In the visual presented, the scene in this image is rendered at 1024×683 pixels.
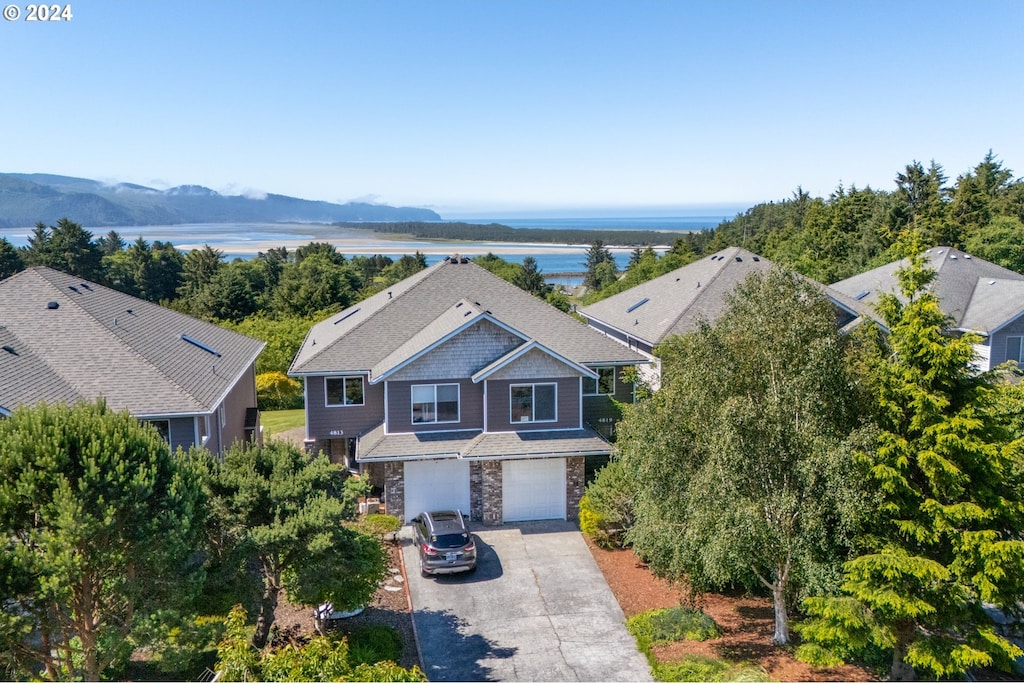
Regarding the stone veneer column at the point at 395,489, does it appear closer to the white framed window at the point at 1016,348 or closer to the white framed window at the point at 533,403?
the white framed window at the point at 533,403

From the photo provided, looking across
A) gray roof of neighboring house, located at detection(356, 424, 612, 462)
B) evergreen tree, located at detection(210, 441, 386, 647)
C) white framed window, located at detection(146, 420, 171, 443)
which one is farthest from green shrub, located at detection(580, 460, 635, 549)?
white framed window, located at detection(146, 420, 171, 443)

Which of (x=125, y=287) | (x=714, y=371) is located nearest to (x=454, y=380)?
(x=714, y=371)

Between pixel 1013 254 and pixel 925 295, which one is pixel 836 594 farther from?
pixel 1013 254

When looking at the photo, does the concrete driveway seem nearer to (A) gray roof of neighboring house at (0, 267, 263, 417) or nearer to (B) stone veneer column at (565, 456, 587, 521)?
(B) stone veneer column at (565, 456, 587, 521)

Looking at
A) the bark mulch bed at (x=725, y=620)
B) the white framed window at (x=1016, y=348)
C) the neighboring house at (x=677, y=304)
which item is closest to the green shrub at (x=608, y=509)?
the bark mulch bed at (x=725, y=620)

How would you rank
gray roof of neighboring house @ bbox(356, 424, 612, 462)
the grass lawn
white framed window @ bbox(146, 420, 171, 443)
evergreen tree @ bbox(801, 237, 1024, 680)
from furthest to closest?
1. the grass lawn
2. gray roof of neighboring house @ bbox(356, 424, 612, 462)
3. white framed window @ bbox(146, 420, 171, 443)
4. evergreen tree @ bbox(801, 237, 1024, 680)
